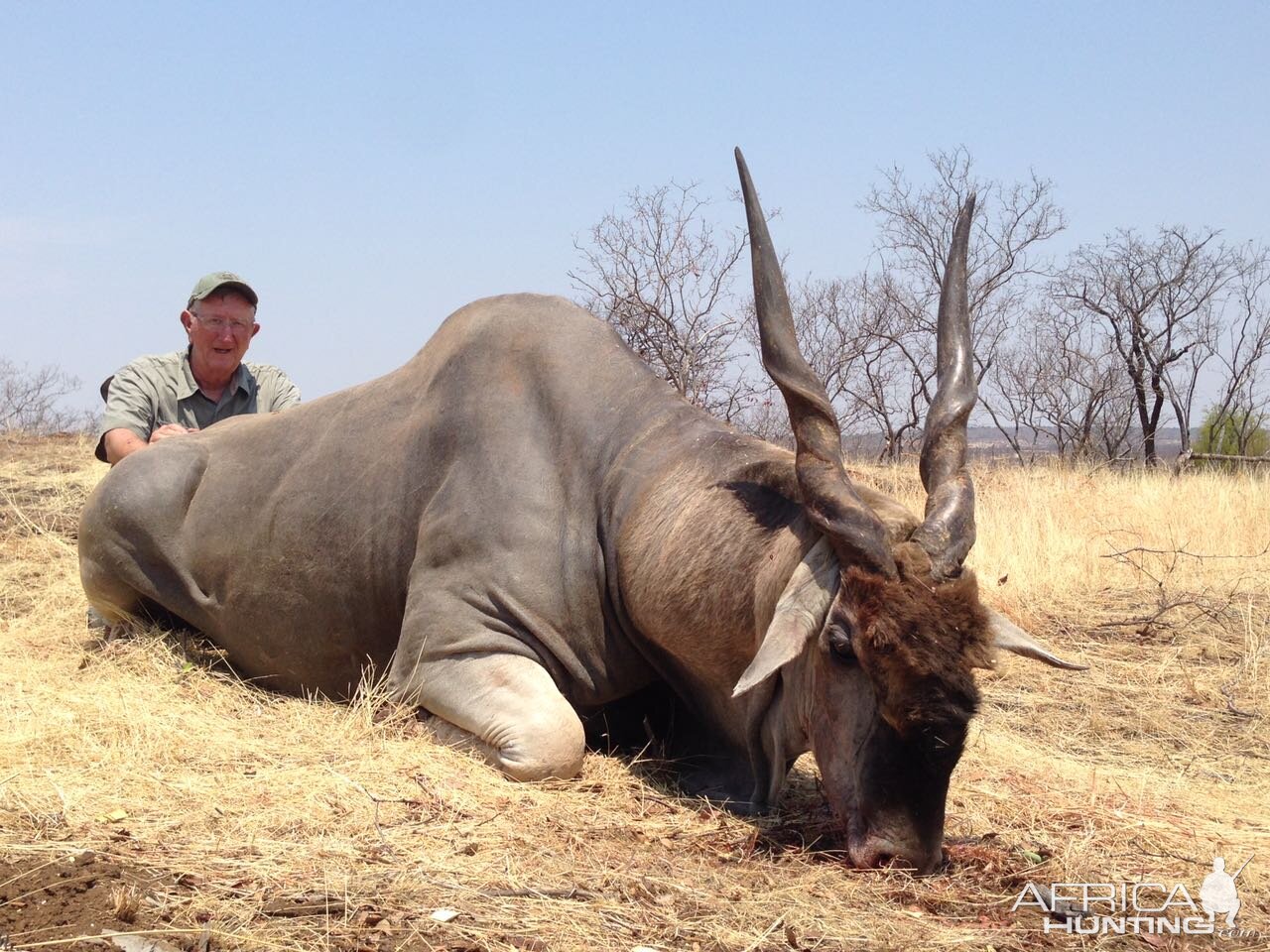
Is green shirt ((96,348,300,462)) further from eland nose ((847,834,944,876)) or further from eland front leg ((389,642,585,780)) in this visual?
eland nose ((847,834,944,876))

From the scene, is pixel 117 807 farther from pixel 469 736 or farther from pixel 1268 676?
pixel 1268 676

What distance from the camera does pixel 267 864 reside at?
346 centimetres

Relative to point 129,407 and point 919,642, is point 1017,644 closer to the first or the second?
point 919,642

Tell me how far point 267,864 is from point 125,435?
175 inches

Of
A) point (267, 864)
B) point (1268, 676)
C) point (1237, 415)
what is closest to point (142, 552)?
point (267, 864)

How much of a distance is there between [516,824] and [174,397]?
4749mm

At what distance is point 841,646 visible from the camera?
153 inches

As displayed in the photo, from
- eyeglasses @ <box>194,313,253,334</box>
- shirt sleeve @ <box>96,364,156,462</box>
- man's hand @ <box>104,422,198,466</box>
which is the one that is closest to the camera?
man's hand @ <box>104,422,198,466</box>

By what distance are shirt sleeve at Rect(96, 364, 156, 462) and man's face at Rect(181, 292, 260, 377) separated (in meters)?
0.37

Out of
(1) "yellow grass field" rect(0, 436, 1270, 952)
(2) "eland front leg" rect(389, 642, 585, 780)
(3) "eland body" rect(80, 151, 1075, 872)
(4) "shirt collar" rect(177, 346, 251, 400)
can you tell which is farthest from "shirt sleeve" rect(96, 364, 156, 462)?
(2) "eland front leg" rect(389, 642, 585, 780)

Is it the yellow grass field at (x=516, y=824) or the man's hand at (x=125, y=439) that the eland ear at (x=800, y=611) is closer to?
the yellow grass field at (x=516, y=824)

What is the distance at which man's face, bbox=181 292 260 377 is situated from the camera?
7629mm

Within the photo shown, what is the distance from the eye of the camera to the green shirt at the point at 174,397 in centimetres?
747

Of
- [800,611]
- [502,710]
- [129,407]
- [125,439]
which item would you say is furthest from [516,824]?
[129,407]
